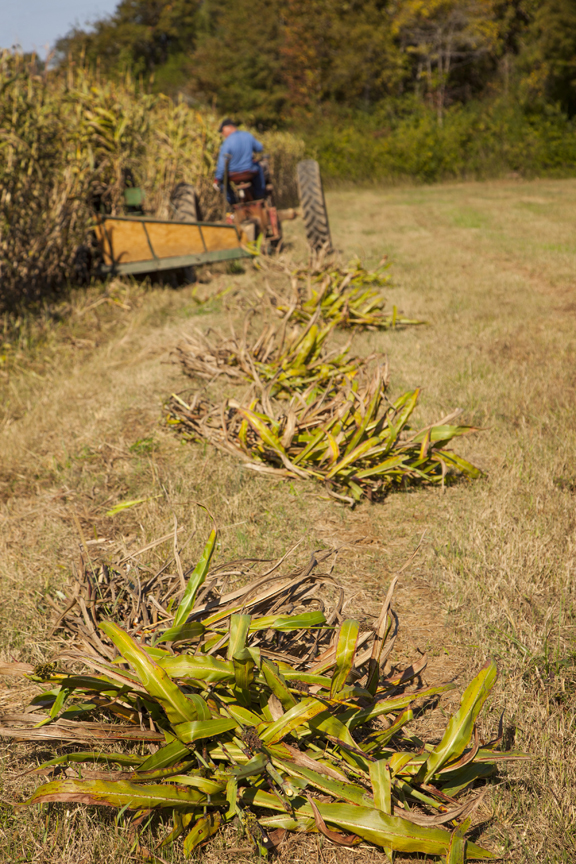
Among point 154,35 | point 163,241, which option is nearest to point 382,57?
point 163,241

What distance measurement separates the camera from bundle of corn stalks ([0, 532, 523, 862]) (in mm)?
1456

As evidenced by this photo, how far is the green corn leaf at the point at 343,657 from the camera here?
1587mm

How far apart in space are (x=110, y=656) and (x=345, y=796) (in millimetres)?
764

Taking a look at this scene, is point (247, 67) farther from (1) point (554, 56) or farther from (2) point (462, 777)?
(2) point (462, 777)

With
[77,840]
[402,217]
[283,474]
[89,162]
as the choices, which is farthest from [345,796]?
[402,217]

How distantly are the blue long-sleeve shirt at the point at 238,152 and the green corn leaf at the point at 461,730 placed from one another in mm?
7753

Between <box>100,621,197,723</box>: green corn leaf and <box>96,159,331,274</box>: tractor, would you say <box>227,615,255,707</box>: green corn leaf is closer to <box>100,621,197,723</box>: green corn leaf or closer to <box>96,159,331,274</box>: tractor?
<box>100,621,197,723</box>: green corn leaf

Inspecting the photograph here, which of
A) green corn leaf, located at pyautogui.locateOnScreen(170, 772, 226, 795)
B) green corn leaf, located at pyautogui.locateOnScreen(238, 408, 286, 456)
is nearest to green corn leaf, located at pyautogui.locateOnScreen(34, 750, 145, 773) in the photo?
green corn leaf, located at pyautogui.locateOnScreen(170, 772, 226, 795)

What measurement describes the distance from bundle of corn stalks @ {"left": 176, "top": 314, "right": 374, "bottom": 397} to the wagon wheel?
14.1 ft

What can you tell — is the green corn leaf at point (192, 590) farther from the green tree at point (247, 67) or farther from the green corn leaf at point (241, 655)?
the green tree at point (247, 67)

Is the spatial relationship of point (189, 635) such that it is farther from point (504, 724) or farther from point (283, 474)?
point (283, 474)

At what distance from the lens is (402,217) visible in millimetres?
13492

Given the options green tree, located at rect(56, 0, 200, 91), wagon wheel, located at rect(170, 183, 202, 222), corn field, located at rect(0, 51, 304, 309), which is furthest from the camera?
green tree, located at rect(56, 0, 200, 91)

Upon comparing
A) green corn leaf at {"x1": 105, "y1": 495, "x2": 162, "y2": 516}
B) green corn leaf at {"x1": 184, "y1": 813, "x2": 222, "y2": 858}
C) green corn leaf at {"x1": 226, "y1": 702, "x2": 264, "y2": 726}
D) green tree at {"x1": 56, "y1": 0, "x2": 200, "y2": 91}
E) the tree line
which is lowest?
green corn leaf at {"x1": 184, "y1": 813, "x2": 222, "y2": 858}
